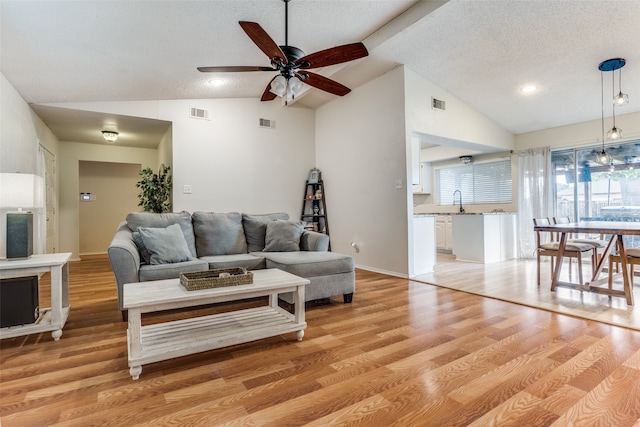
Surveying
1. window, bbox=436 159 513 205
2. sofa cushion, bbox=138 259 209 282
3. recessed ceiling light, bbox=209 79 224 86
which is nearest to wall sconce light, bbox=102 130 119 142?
recessed ceiling light, bbox=209 79 224 86

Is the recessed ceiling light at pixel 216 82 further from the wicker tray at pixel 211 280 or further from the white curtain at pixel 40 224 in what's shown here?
the wicker tray at pixel 211 280

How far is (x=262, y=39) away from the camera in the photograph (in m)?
2.32

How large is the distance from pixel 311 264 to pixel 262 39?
1.93 metres

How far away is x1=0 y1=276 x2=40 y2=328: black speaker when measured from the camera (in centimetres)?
225

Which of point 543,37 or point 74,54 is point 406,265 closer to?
point 543,37

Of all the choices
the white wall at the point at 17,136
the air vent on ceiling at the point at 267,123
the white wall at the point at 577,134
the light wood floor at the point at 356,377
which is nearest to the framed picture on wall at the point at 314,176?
the air vent on ceiling at the point at 267,123

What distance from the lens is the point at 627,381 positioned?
5.76 ft

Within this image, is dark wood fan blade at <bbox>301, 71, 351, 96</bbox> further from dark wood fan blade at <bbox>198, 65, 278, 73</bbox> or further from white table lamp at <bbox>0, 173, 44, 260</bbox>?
white table lamp at <bbox>0, 173, 44, 260</bbox>

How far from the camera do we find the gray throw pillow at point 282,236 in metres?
3.87

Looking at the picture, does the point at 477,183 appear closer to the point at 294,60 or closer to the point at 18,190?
the point at 294,60

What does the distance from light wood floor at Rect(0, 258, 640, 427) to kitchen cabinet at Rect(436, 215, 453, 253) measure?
12.7 feet

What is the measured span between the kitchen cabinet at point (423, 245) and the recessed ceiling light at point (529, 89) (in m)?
2.19

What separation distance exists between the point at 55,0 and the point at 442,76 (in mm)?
4206

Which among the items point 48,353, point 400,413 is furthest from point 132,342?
point 400,413
